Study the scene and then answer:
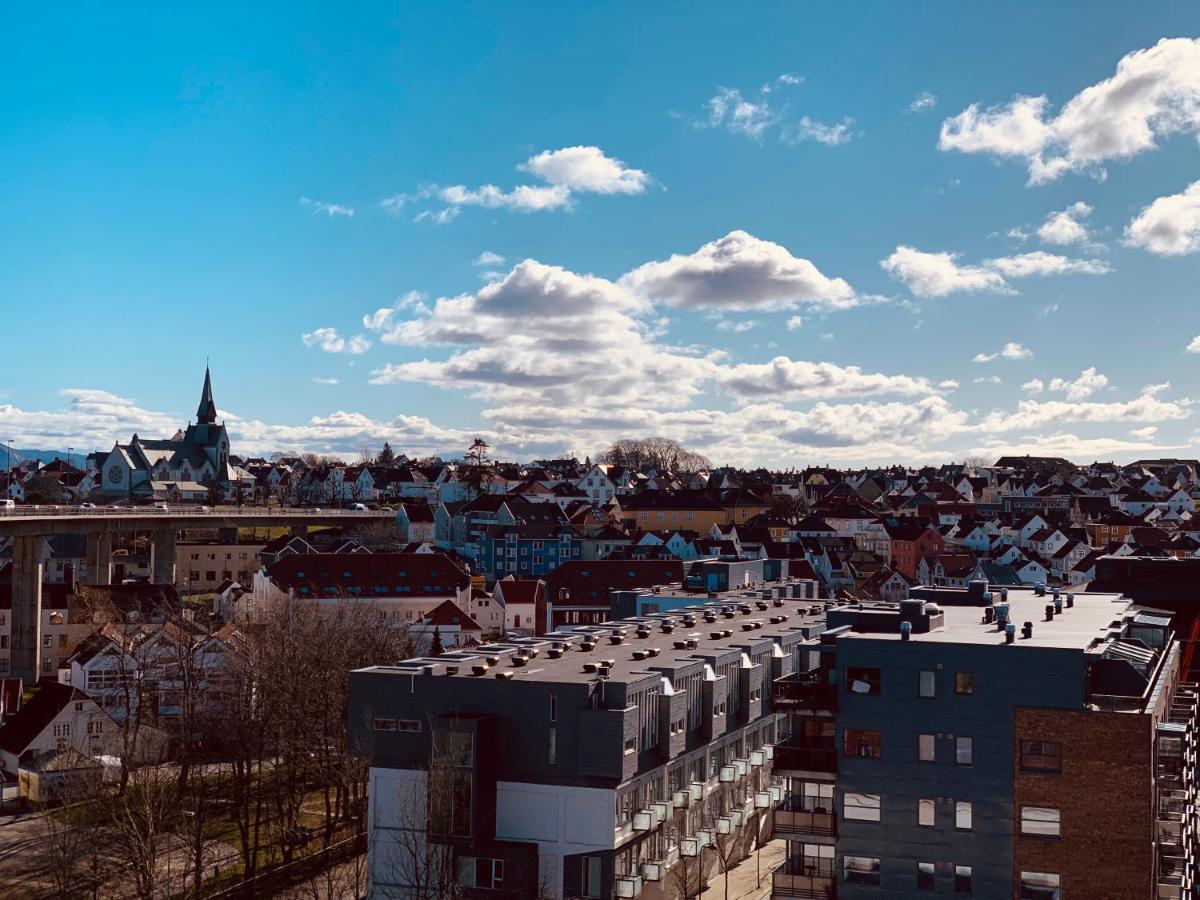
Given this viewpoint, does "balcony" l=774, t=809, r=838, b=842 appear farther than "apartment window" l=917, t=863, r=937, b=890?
Yes

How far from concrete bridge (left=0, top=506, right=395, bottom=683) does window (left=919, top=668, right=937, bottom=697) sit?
228 ft

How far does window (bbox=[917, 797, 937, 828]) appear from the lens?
28.9m

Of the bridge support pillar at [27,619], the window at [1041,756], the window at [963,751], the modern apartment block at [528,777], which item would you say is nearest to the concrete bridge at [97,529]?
the bridge support pillar at [27,619]

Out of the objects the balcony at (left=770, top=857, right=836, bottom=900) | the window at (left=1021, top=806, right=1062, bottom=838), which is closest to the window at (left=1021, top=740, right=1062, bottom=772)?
the window at (left=1021, top=806, right=1062, bottom=838)

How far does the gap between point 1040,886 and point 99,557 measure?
315 ft

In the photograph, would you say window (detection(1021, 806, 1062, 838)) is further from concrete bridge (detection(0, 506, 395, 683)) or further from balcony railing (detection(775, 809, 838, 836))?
concrete bridge (detection(0, 506, 395, 683))

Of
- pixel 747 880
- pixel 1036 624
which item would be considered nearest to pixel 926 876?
pixel 1036 624

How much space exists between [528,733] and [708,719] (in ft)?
25.2

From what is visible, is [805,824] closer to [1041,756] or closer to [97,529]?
[1041,756]

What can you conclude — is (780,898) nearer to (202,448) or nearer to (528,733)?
(528,733)

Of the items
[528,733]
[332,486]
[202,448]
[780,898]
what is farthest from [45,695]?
[202,448]

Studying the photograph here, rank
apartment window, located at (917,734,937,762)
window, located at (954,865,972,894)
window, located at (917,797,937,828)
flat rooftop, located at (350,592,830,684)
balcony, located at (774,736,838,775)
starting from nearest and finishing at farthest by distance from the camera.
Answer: window, located at (954,865,972,894) → window, located at (917,797,937,828) → apartment window, located at (917,734,937,762) → balcony, located at (774,736,838,775) → flat rooftop, located at (350,592,830,684)

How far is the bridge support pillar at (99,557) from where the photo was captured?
105812 millimetres

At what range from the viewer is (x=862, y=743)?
29688mm
